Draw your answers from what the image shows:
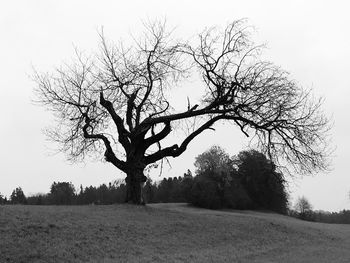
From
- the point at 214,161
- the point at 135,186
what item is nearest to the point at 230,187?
the point at 214,161

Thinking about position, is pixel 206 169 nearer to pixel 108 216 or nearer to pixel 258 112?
pixel 258 112

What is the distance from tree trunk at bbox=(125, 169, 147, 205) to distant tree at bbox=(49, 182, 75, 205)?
129ft

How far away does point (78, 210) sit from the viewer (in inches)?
765

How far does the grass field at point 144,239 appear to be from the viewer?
13227 millimetres

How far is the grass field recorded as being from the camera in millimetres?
13227

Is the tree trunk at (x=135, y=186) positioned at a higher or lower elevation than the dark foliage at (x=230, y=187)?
lower

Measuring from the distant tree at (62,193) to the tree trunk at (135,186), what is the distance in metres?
39.4

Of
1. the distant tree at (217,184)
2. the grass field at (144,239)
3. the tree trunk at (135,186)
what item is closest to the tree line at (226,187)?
the distant tree at (217,184)

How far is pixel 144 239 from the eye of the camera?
1622cm

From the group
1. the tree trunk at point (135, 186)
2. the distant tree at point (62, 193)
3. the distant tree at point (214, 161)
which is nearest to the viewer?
the tree trunk at point (135, 186)

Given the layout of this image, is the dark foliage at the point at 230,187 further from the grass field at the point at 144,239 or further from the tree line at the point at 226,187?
the grass field at the point at 144,239

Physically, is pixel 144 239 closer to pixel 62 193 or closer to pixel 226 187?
pixel 226 187

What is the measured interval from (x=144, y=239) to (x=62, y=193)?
55098 mm

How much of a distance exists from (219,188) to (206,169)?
15.3 ft
